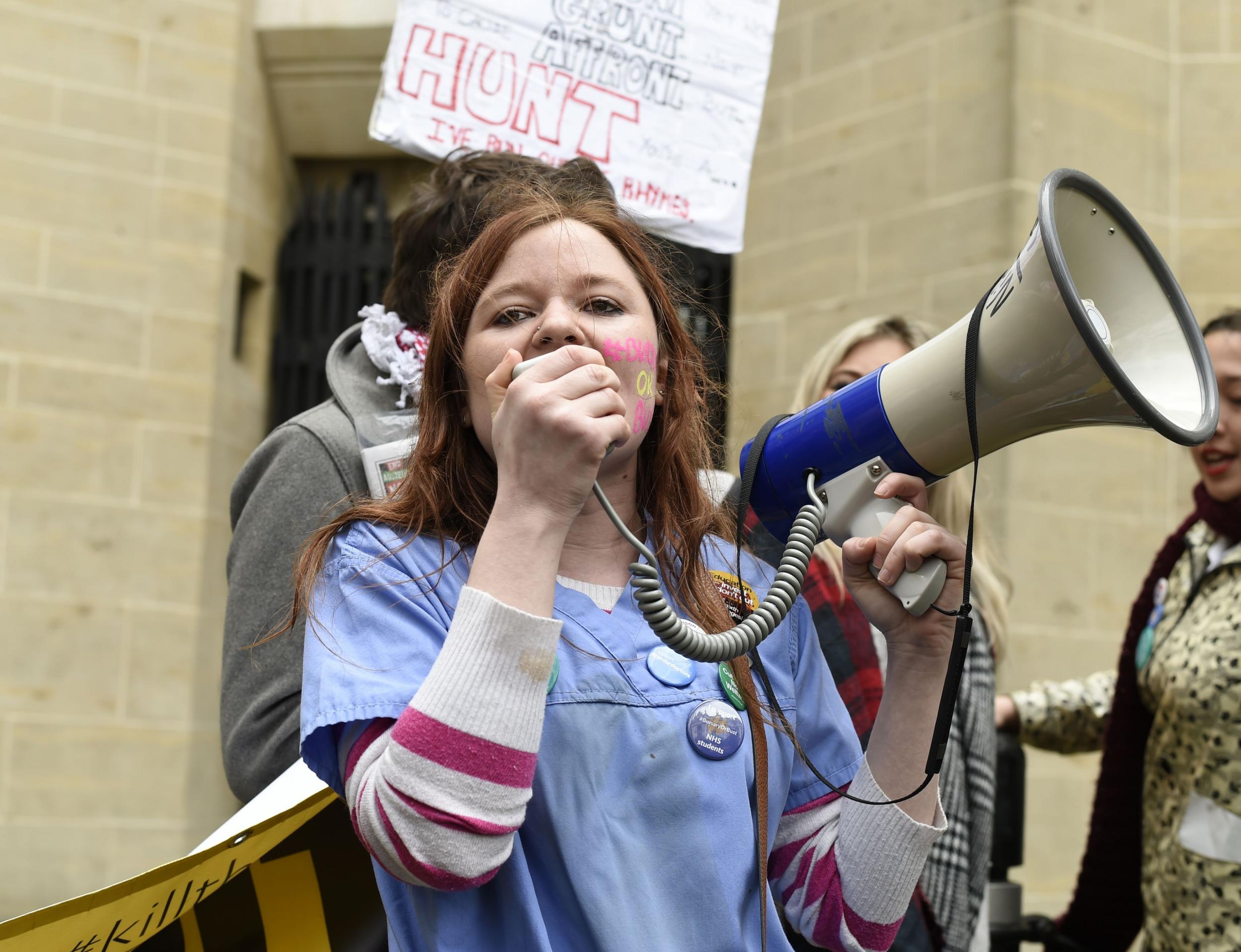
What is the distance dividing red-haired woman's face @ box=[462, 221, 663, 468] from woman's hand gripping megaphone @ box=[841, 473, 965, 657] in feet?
0.99

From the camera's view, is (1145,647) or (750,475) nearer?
(750,475)

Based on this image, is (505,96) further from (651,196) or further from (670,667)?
(670,667)

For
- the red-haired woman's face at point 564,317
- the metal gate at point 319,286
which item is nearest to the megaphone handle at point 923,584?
the red-haired woman's face at point 564,317

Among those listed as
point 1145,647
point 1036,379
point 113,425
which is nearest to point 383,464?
point 1036,379

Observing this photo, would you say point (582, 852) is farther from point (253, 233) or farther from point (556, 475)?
point (253, 233)

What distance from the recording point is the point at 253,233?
18.7ft

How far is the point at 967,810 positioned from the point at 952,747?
156 mm

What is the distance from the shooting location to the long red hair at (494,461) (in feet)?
4.77

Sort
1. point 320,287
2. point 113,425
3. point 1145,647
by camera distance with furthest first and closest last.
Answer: point 320,287
point 113,425
point 1145,647

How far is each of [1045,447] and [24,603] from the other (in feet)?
12.6

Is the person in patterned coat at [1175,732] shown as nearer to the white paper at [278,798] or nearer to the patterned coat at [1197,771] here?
the patterned coat at [1197,771]

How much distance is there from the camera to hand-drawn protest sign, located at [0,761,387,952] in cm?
150

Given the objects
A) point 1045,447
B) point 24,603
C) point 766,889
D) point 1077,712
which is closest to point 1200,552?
point 1077,712

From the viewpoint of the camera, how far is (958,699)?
223cm
